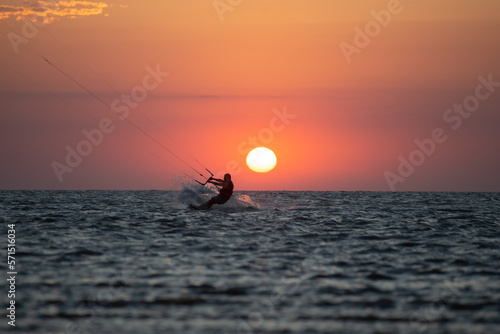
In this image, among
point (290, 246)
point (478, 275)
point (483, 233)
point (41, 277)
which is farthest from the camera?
point (483, 233)

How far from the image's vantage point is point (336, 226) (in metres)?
29.5

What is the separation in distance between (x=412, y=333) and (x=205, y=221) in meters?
20.5

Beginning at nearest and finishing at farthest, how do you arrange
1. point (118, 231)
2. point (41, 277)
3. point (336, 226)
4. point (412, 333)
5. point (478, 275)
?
1. point (412, 333)
2. point (41, 277)
3. point (478, 275)
4. point (118, 231)
5. point (336, 226)

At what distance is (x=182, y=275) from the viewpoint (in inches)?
590

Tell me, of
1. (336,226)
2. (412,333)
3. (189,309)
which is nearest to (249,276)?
(189,309)

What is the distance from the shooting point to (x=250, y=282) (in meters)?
14.3

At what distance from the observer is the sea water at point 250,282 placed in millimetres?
10969

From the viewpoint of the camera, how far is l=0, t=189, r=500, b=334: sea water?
1097cm

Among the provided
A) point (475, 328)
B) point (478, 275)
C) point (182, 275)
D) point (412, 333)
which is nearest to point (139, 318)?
point (182, 275)

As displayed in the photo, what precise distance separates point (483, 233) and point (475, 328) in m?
17.8

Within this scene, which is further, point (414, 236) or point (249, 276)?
point (414, 236)

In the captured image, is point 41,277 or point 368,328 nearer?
point 368,328

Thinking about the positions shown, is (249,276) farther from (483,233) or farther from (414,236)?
(483,233)

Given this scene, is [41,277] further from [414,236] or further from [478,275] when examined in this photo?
[414,236]
